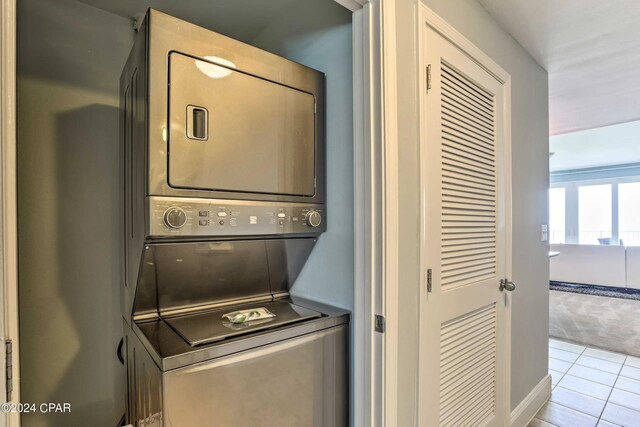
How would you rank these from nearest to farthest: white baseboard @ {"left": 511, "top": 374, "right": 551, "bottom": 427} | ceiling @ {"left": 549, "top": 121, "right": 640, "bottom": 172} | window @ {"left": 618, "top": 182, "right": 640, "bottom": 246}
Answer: white baseboard @ {"left": 511, "top": 374, "right": 551, "bottom": 427} → ceiling @ {"left": 549, "top": 121, "right": 640, "bottom": 172} → window @ {"left": 618, "top": 182, "right": 640, "bottom": 246}

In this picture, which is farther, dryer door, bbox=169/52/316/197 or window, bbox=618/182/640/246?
window, bbox=618/182/640/246

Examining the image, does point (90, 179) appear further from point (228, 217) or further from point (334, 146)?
point (334, 146)

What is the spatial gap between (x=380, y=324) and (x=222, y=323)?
1.81 ft

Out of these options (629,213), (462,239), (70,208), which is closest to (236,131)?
(70,208)

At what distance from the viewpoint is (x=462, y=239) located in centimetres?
155

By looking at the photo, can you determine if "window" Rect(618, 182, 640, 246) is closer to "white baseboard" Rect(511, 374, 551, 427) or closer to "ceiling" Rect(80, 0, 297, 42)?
"white baseboard" Rect(511, 374, 551, 427)

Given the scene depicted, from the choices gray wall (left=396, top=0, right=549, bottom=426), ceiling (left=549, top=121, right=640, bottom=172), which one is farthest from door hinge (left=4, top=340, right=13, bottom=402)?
ceiling (left=549, top=121, right=640, bottom=172)

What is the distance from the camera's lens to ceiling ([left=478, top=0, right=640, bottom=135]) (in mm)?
1694

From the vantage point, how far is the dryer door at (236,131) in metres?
1.02

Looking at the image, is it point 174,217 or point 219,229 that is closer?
point 174,217

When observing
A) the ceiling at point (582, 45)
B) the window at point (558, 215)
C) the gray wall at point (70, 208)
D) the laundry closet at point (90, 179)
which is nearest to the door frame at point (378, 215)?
the laundry closet at point (90, 179)

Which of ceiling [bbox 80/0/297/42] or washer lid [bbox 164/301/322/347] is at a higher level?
ceiling [bbox 80/0/297/42]

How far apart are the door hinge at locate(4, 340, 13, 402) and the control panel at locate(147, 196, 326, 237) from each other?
1.40 ft

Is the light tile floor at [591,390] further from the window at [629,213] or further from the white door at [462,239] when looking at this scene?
the window at [629,213]
